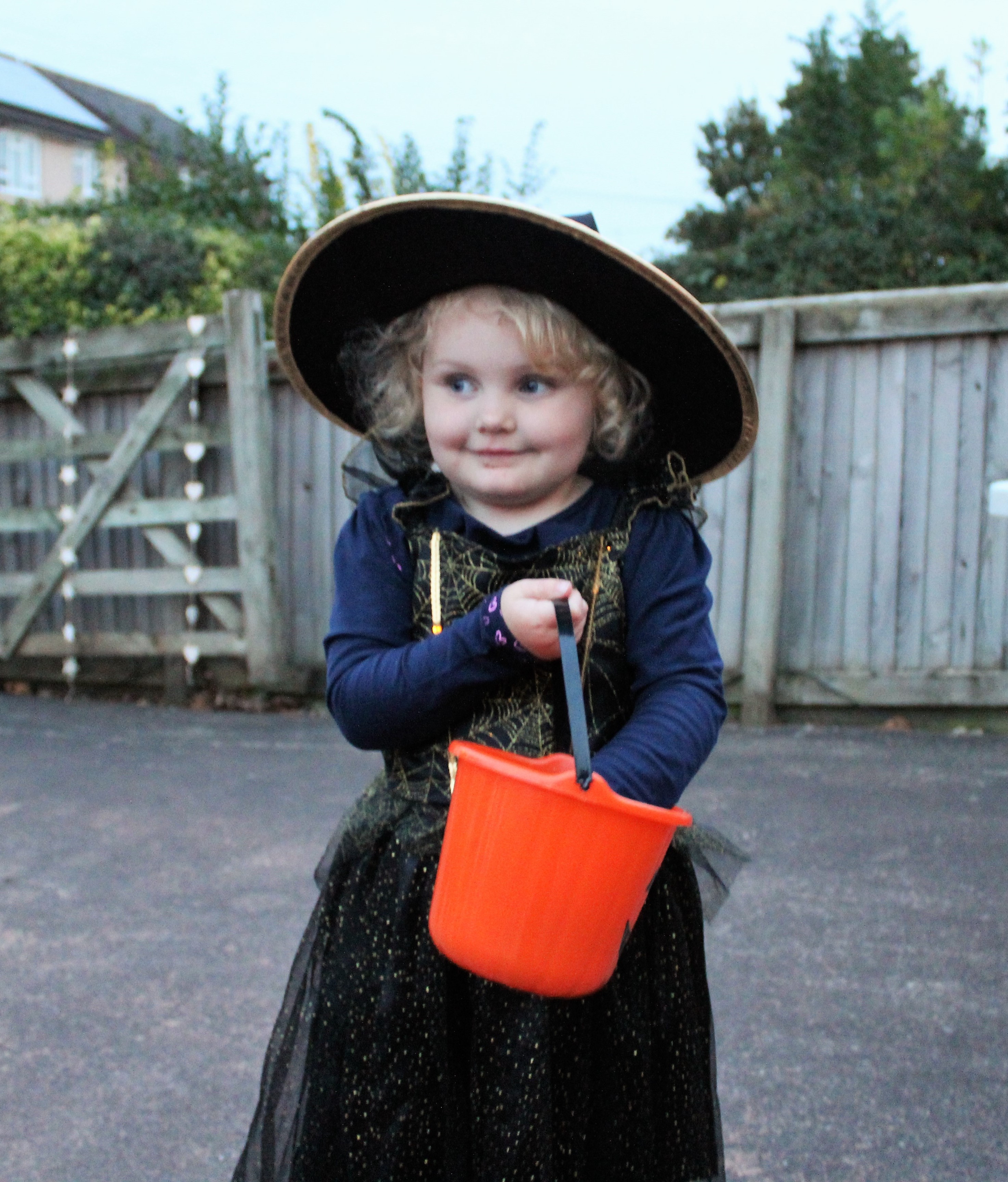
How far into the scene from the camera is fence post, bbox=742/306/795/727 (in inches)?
195

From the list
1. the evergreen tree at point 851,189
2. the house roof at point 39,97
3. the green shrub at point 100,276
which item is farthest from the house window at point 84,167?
the green shrub at point 100,276

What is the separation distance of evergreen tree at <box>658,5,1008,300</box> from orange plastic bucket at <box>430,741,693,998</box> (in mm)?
8759

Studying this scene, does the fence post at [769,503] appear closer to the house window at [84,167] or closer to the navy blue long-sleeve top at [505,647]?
the navy blue long-sleeve top at [505,647]

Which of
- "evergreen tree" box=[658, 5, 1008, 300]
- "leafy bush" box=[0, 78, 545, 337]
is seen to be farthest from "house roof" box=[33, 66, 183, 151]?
"leafy bush" box=[0, 78, 545, 337]

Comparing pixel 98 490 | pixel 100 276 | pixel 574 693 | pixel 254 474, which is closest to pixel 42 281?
pixel 100 276

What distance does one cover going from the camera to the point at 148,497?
6.16 m

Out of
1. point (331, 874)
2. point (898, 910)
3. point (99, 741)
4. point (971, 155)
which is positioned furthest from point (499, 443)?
point (971, 155)

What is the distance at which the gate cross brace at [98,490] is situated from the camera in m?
5.80

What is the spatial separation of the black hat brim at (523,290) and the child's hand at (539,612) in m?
0.37

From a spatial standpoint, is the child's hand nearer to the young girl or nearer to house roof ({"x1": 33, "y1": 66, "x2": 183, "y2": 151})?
the young girl

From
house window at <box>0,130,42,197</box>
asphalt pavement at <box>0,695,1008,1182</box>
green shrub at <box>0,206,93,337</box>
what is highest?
house window at <box>0,130,42,197</box>

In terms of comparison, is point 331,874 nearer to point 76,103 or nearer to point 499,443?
point 499,443

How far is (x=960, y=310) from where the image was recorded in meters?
4.76

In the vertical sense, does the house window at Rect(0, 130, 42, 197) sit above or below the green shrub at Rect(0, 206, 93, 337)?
above
